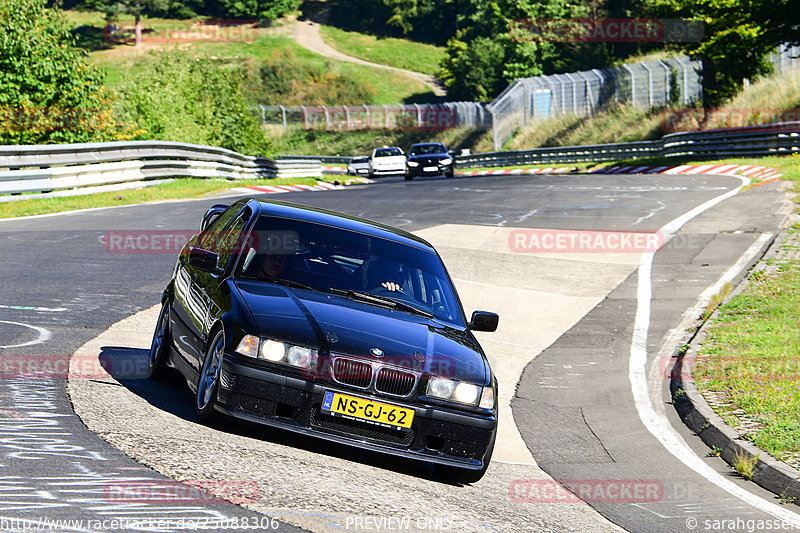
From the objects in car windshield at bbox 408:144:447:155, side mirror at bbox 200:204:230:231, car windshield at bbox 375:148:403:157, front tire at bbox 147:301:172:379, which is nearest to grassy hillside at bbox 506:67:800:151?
car windshield at bbox 375:148:403:157

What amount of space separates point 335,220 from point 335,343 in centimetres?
180

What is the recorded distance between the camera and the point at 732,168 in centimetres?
3150

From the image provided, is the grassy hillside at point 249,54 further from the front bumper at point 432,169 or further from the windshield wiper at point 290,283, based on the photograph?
the windshield wiper at point 290,283

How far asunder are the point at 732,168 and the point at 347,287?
87.8ft

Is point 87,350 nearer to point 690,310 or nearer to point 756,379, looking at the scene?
point 756,379

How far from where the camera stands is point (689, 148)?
3922 cm

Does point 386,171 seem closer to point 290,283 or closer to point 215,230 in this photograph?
point 215,230

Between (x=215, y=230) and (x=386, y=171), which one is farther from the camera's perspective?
(x=386, y=171)

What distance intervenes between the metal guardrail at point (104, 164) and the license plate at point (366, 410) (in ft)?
54.0

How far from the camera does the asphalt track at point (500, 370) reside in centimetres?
534

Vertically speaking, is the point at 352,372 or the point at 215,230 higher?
the point at 215,230

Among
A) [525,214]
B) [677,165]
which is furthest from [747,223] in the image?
[677,165]

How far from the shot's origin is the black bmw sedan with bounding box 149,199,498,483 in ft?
19.9

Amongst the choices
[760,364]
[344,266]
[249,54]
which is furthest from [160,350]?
[249,54]
